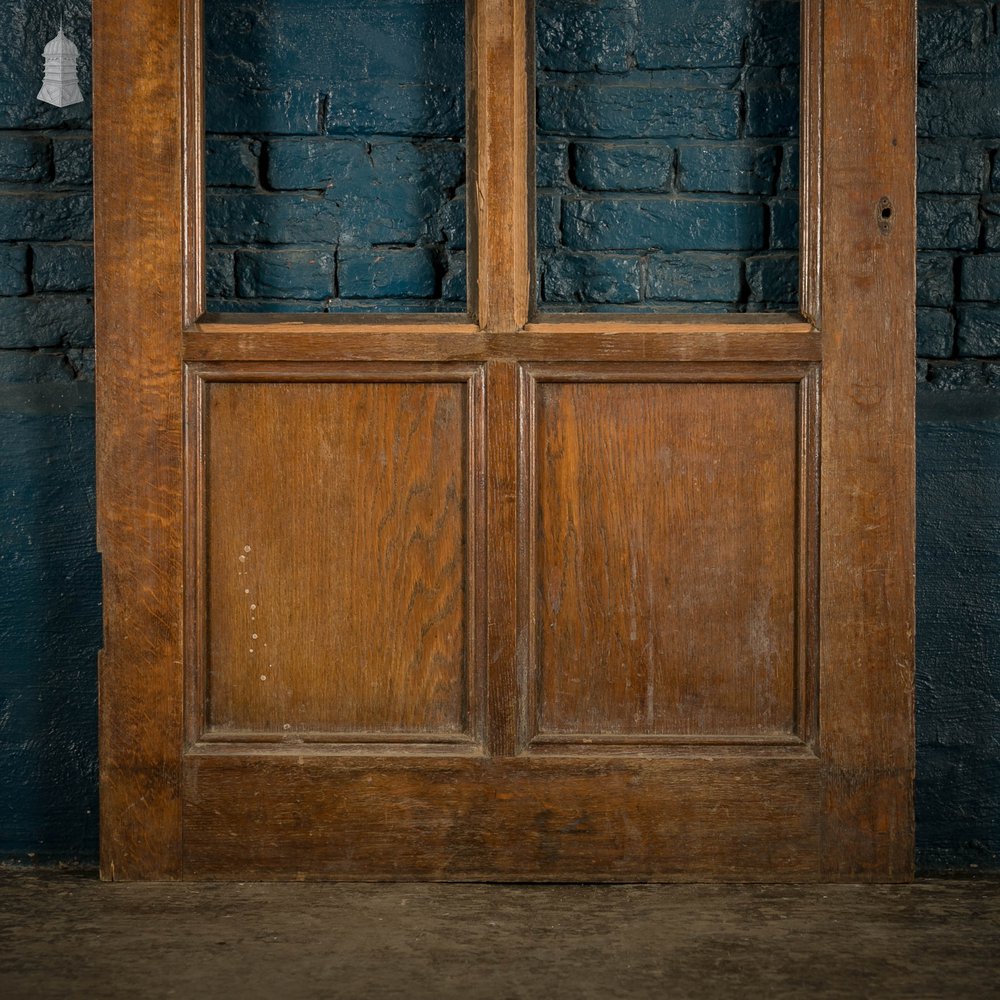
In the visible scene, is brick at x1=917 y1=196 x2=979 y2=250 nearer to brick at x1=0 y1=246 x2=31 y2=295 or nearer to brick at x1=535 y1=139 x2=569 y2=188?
brick at x1=535 y1=139 x2=569 y2=188

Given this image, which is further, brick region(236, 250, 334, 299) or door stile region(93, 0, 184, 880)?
brick region(236, 250, 334, 299)

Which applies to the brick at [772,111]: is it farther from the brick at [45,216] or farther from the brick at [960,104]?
the brick at [45,216]

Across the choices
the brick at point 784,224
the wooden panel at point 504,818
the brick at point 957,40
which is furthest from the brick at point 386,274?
the brick at point 957,40

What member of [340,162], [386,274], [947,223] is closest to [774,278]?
[947,223]

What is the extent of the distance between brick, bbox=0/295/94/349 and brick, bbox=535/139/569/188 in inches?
30.9

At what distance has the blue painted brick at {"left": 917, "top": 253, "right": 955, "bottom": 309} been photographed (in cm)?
186

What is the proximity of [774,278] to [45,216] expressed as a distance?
3.95 ft

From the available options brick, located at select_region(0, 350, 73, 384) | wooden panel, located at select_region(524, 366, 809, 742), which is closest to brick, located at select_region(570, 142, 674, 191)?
wooden panel, located at select_region(524, 366, 809, 742)

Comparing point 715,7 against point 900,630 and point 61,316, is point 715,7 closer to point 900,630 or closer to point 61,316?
point 900,630

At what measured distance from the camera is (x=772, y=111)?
71.7 inches

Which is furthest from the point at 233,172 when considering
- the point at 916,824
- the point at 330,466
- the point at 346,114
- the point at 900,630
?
the point at 916,824

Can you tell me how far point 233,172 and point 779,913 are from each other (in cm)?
141

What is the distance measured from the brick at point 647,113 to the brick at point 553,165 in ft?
0.07

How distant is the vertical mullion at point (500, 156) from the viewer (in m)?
1.67
